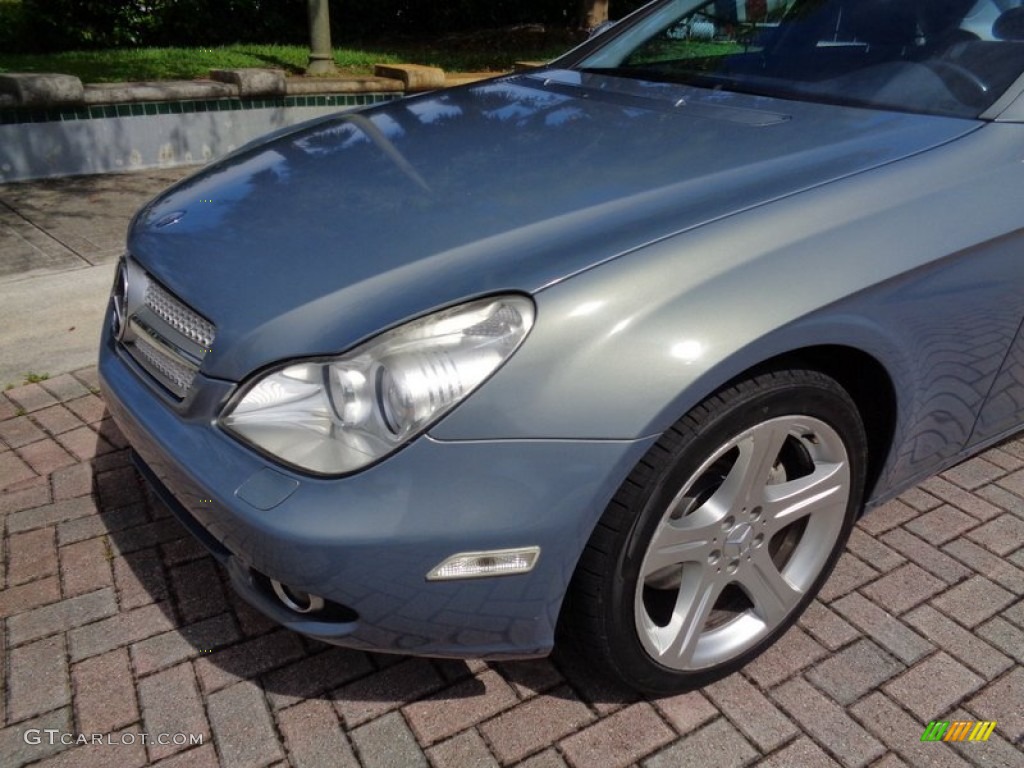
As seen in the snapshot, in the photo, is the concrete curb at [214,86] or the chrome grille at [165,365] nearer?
the chrome grille at [165,365]

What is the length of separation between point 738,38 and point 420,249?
1731 mm

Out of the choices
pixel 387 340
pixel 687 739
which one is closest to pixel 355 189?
pixel 387 340

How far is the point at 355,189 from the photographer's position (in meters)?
2.17

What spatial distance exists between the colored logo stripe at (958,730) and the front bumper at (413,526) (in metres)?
0.94

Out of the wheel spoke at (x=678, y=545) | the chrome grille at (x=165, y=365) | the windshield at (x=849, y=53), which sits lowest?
the wheel spoke at (x=678, y=545)

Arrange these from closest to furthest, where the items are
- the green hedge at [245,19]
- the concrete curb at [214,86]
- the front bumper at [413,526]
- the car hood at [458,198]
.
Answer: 1. the front bumper at [413,526]
2. the car hood at [458,198]
3. the concrete curb at [214,86]
4. the green hedge at [245,19]

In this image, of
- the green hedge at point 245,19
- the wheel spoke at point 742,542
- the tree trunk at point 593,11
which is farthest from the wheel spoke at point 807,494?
the green hedge at point 245,19

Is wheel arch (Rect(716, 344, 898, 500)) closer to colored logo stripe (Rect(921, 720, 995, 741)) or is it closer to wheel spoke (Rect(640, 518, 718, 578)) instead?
wheel spoke (Rect(640, 518, 718, 578))

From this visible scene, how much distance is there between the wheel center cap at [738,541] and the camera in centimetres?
201

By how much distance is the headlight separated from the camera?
1646mm

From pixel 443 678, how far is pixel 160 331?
1.04m

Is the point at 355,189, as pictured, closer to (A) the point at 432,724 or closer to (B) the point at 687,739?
(A) the point at 432,724

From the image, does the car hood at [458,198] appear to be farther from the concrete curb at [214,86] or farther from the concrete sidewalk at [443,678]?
the concrete curb at [214,86]

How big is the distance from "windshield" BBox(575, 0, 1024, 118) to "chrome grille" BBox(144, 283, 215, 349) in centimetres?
166
